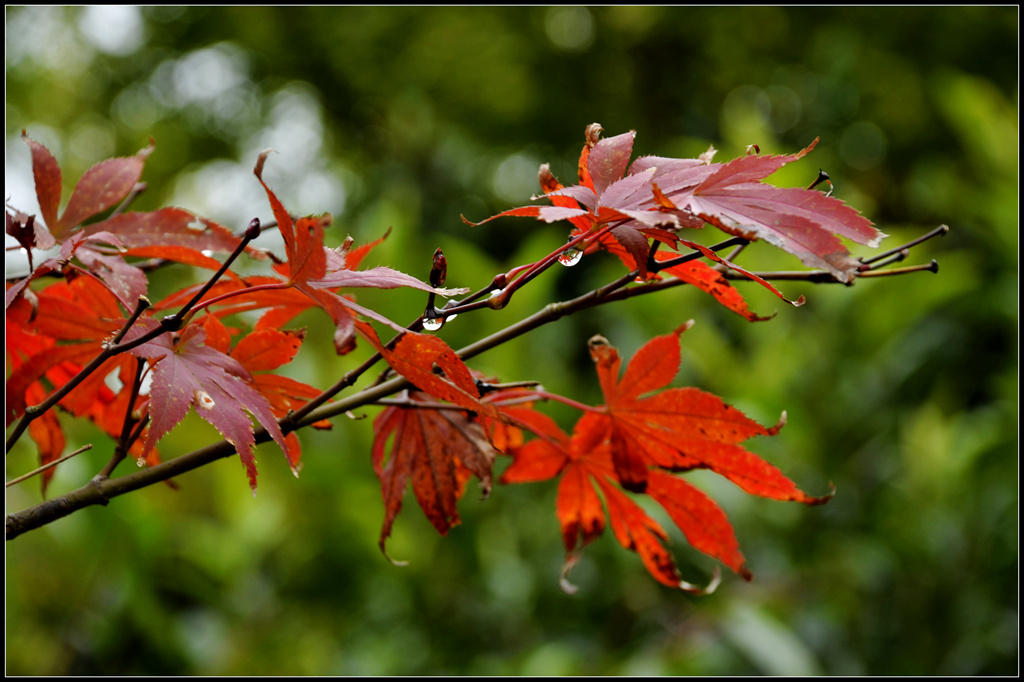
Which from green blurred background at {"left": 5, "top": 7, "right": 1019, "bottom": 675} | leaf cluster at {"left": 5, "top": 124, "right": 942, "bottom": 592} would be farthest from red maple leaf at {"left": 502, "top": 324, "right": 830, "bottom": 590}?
green blurred background at {"left": 5, "top": 7, "right": 1019, "bottom": 675}

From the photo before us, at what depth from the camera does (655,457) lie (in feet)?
1.29

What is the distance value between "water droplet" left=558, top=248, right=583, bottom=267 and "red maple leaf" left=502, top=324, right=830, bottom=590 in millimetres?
76

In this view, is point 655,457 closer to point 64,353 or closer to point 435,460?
point 435,460

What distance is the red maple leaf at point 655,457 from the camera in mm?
372

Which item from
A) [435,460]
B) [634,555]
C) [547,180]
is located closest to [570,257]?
[547,180]

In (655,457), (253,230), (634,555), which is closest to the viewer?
(253,230)

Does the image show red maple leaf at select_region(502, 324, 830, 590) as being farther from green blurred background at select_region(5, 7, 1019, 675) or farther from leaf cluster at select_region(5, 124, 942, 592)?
green blurred background at select_region(5, 7, 1019, 675)

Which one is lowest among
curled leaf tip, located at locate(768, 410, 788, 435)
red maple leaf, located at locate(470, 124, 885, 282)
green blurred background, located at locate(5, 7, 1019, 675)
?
green blurred background, located at locate(5, 7, 1019, 675)

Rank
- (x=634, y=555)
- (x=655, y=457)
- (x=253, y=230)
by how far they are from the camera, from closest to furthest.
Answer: (x=253, y=230), (x=655, y=457), (x=634, y=555)

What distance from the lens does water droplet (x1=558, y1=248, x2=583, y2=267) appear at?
0.31 metres

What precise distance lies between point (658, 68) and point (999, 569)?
11.2 feet

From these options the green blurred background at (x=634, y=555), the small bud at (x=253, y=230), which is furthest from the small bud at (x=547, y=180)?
the green blurred background at (x=634, y=555)

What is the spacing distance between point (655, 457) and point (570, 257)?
0.14 metres

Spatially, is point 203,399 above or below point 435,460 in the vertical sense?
above
